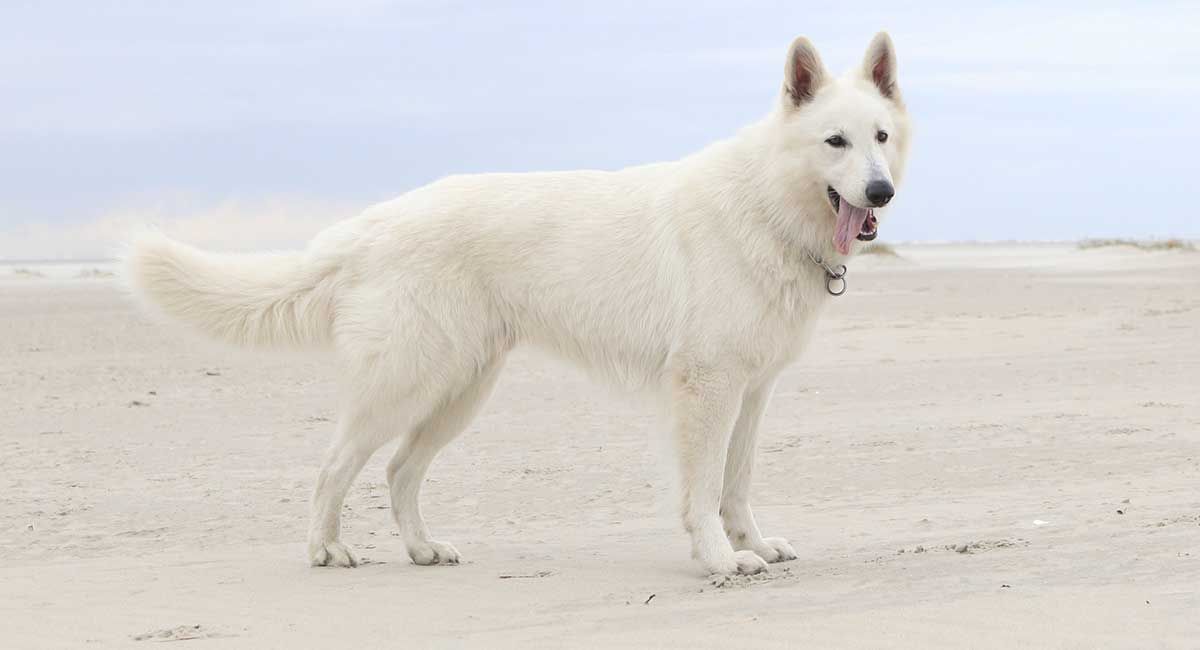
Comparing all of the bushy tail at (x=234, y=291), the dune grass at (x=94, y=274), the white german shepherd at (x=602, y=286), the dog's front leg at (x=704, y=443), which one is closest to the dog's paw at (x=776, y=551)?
the white german shepherd at (x=602, y=286)

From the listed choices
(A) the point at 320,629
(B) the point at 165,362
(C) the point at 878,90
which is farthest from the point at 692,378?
(B) the point at 165,362

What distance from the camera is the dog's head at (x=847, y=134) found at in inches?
206

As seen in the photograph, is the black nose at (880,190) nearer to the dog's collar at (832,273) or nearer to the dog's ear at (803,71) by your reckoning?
the dog's collar at (832,273)

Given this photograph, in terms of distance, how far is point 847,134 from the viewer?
17.4ft

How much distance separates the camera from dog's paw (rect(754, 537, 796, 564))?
5621 millimetres

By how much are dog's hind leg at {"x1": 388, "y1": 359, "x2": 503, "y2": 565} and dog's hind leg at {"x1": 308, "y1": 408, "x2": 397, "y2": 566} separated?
11.0 inches

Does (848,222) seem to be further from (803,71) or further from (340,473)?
(340,473)

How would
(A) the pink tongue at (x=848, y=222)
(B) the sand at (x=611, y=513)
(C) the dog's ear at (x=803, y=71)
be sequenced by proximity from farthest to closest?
(C) the dog's ear at (x=803, y=71), (A) the pink tongue at (x=848, y=222), (B) the sand at (x=611, y=513)

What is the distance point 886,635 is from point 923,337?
38.8 ft

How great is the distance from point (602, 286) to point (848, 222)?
41.6 inches

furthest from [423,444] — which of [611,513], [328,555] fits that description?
→ [611,513]

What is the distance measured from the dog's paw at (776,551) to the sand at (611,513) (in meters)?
0.09

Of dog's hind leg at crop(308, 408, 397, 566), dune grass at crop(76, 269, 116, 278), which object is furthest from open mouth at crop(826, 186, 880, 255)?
dune grass at crop(76, 269, 116, 278)

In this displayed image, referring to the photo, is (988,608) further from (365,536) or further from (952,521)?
(365,536)
